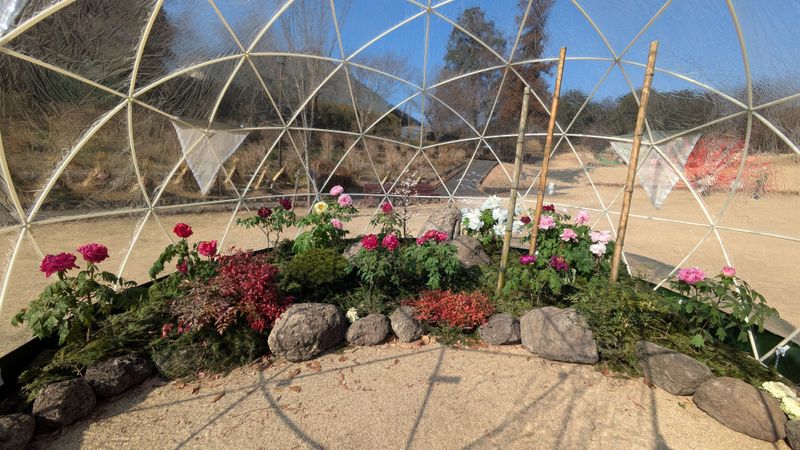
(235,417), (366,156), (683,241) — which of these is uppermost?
(366,156)

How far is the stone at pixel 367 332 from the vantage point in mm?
6391

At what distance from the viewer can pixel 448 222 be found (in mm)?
10664

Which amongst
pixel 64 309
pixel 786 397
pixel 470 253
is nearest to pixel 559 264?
pixel 470 253

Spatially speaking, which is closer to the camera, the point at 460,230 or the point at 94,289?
the point at 94,289

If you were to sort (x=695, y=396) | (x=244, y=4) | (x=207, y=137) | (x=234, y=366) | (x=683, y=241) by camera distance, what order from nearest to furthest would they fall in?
1. (x=695, y=396)
2. (x=234, y=366)
3. (x=244, y=4)
4. (x=683, y=241)
5. (x=207, y=137)

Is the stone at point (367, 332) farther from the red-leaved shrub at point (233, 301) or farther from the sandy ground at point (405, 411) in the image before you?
the red-leaved shrub at point (233, 301)

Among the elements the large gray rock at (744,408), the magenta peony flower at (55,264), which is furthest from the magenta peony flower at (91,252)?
the large gray rock at (744,408)

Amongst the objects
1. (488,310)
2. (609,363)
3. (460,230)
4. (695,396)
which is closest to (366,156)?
(460,230)

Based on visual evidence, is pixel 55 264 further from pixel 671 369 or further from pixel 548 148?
pixel 671 369

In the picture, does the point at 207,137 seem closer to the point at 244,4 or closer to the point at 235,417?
the point at 244,4

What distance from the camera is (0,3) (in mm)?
4887

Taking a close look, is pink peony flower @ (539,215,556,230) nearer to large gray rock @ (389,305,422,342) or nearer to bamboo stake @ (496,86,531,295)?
bamboo stake @ (496,86,531,295)

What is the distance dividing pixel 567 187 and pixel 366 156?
7.21 metres

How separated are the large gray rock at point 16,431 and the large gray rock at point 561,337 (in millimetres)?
6803
